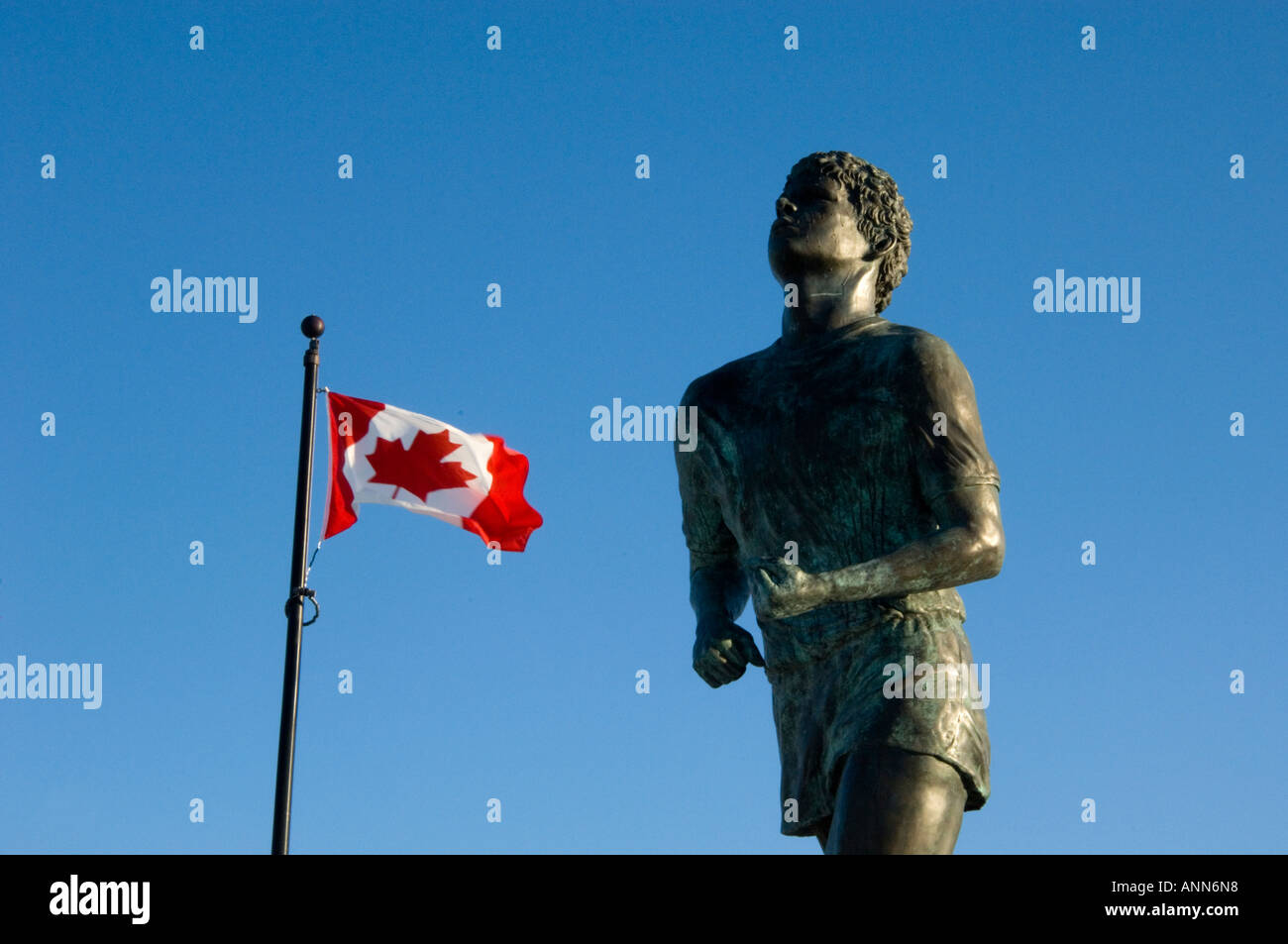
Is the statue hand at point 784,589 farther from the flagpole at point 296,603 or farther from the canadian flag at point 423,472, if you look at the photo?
the canadian flag at point 423,472

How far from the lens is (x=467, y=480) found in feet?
54.8

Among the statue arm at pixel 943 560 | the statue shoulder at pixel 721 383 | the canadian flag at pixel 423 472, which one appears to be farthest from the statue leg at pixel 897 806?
the canadian flag at pixel 423 472

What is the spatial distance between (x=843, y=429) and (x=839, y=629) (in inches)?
25.9

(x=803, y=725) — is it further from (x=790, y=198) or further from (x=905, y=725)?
(x=790, y=198)

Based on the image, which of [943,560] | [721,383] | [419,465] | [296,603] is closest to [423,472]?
[419,465]

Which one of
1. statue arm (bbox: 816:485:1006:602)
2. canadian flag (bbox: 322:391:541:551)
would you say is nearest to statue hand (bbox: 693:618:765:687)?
statue arm (bbox: 816:485:1006:602)

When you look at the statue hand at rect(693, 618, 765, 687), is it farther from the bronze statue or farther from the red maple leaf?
the red maple leaf

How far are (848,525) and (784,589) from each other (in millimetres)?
658

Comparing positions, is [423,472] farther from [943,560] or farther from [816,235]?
[943,560]

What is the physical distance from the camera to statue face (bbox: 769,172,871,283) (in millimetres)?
7219

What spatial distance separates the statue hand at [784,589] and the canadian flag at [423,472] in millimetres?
9861

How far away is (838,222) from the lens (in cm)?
725
